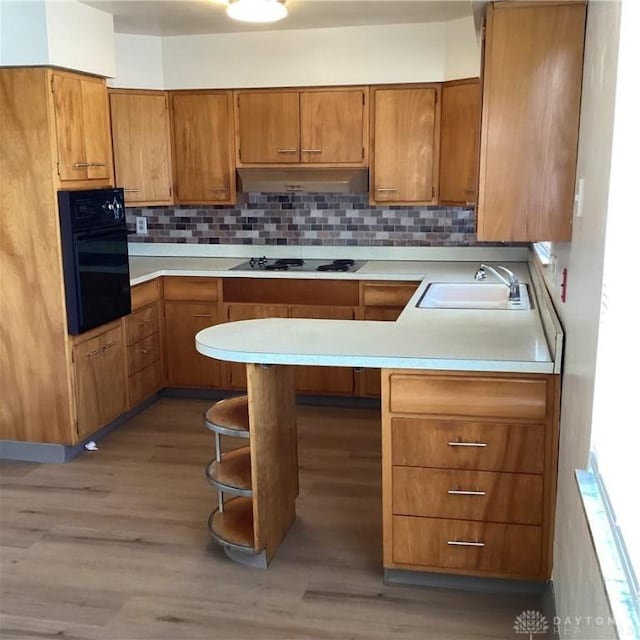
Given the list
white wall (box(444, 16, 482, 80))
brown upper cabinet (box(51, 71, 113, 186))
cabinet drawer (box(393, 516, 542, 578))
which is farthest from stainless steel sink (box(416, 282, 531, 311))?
brown upper cabinet (box(51, 71, 113, 186))

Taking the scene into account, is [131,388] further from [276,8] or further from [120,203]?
[276,8]

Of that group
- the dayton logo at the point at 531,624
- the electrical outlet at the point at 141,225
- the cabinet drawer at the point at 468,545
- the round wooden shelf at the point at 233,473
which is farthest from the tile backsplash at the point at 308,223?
the dayton logo at the point at 531,624

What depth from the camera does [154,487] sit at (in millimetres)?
3498

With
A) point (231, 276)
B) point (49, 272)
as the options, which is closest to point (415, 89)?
point (231, 276)

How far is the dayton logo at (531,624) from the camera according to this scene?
92.9 inches

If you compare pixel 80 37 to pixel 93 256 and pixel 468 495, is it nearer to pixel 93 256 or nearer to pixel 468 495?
pixel 93 256

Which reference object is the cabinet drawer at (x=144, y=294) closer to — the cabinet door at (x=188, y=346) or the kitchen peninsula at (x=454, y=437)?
the cabinet door at (x=188, y=346)

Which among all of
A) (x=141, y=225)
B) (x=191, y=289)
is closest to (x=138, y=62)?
(x=141, y=225)

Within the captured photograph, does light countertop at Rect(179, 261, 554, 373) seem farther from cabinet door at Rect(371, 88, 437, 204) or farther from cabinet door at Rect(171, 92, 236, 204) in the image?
cabinet door at Rect(171, 92, 236, 204)

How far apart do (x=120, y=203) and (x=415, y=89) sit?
1916mm

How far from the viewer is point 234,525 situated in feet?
9.29

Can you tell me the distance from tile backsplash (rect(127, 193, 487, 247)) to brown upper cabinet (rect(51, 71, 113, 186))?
47.3 inches

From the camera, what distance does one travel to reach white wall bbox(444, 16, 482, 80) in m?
4.14

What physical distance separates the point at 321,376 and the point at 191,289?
3.41ft
